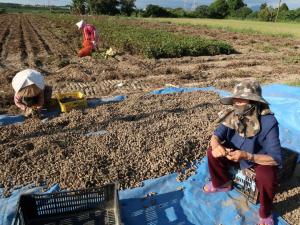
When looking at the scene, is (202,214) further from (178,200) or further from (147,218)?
(147,218)

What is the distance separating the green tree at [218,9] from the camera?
5806cm

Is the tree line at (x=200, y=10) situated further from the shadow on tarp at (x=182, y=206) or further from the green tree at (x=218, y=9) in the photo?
the shadow on tarp at (x=182, y=206)

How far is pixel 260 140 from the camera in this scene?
2.85m

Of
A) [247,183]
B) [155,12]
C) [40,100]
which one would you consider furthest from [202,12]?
[247,183]

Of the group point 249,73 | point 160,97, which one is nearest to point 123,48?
point 249,73

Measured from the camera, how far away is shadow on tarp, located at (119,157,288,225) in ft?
9.86

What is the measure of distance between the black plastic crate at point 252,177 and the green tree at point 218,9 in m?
57.5

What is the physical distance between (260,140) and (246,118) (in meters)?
0.24

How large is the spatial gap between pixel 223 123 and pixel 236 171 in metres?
0.57

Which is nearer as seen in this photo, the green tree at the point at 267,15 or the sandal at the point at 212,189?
the sandal at the point at 212,189

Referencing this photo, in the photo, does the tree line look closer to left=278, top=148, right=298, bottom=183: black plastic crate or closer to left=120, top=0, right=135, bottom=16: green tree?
left=120, top=0, right=135, bottom=16: green tree

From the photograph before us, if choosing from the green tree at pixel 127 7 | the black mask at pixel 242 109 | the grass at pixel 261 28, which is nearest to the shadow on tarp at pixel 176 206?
the black mask at pixel 242 109

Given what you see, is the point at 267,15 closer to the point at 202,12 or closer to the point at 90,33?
the point at 202,12

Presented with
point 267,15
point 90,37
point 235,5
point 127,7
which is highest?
point 235,5
